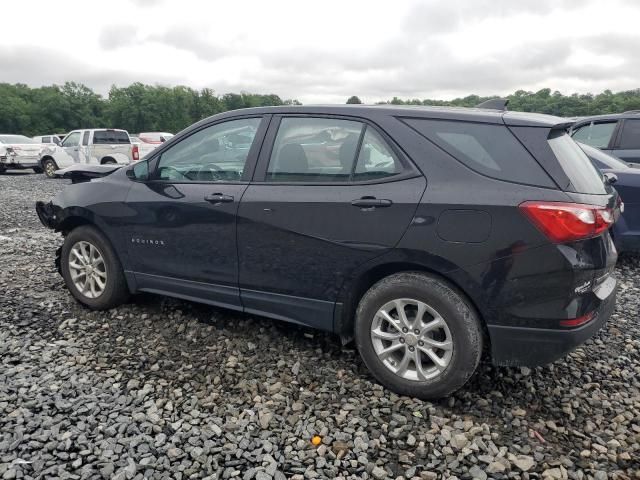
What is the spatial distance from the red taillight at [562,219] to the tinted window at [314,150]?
1.07 meters

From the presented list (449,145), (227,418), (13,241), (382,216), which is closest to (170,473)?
(227,418)

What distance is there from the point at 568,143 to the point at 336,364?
1.99 meters

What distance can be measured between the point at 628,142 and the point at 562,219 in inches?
226

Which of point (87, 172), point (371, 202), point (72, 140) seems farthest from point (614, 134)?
point (72, 140)

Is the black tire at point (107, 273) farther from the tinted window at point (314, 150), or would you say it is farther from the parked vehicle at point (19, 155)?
the parked vehicle at point (19, 155)

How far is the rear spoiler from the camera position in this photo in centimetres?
444

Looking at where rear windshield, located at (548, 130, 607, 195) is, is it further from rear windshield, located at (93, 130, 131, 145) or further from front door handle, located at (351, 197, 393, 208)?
rear windshield, located at (93, 130, 131, 145)

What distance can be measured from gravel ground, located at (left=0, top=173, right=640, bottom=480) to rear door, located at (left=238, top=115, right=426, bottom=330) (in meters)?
0.45

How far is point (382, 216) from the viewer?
113 inches

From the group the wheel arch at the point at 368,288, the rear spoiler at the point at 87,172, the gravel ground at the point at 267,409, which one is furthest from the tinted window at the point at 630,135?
the rear spoiler at the point at 87,172

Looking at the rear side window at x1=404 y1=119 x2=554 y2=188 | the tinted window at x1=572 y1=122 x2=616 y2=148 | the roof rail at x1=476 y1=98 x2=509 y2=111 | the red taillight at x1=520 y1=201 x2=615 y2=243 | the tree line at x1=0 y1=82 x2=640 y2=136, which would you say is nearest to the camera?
the red taillight at x1=520 y1=201 x2=615 y2=243

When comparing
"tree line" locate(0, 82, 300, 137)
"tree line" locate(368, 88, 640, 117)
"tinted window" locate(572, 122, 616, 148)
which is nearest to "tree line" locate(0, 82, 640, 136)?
"tree line" locate(0, 82, 300, 137)

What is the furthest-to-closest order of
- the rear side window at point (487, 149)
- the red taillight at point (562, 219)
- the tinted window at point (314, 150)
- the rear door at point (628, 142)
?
1. the rear door at point (628, 142)
2. the tinted window at point (314, 150)
3. the rear side window at point (487, 149)
4. the red taillight at point (562, 219)

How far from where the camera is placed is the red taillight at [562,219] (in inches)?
99.5
